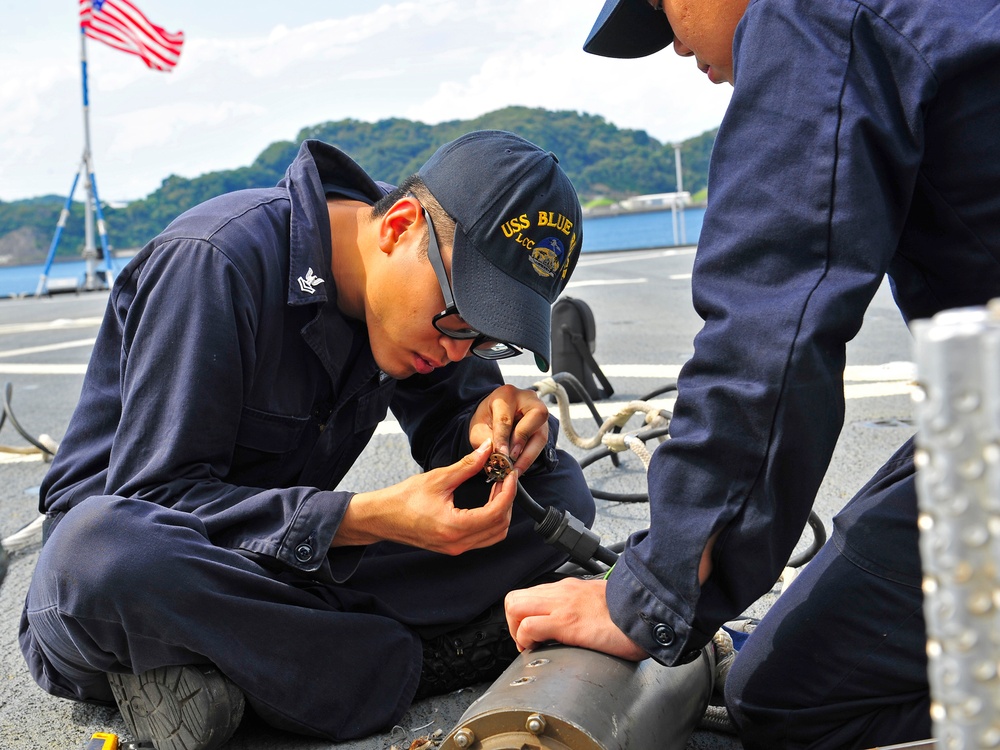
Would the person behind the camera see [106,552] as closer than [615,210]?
Yes

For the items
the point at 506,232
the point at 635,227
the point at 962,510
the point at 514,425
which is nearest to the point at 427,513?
the point at 514,425

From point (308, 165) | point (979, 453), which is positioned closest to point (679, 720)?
point (979, 453)

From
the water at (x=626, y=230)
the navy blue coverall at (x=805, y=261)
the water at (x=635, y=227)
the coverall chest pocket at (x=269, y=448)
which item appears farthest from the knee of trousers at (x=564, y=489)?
the water at (x=635, y=227)

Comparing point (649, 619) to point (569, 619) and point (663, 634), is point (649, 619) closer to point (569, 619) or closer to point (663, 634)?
point (663, 634)

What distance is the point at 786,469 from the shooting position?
125cm

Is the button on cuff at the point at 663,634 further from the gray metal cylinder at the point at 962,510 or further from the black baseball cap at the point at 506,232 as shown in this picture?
the gray metal cylinder at the point at 962,510

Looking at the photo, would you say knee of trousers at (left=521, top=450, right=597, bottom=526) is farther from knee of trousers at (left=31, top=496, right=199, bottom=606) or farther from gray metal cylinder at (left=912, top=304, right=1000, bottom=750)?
gray metal cylinder at (left=912, top=304, right=1000, bottom=750)

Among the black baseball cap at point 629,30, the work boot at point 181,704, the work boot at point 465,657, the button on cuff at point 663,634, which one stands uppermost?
the black baseball cap at point 629,30

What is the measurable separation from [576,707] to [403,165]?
2687 inches

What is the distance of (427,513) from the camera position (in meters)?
1.73

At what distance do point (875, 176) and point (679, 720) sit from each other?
900 mm

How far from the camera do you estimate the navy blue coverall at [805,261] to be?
1169 millimetres

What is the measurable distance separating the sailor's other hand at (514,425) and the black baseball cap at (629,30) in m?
0.78

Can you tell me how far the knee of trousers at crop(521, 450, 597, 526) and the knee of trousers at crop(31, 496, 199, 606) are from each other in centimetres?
88
